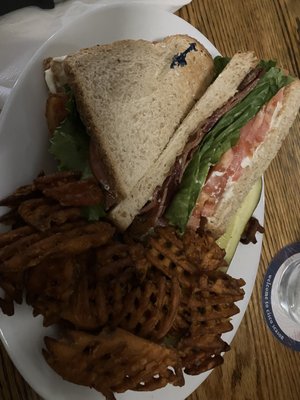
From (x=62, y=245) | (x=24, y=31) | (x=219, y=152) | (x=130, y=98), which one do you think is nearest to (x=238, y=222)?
(x=219, y=152)

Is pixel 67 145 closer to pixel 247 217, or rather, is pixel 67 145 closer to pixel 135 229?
pixel 135 229

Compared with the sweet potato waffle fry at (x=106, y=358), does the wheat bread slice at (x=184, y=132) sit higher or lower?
higher

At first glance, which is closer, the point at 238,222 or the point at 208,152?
the point at 208,152

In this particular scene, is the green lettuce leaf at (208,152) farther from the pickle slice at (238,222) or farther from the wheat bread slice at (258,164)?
the pickle slice at (238,222)

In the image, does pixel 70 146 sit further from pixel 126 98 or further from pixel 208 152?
pixel 208 152

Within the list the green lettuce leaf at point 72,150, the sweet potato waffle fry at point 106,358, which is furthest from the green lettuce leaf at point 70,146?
the sweet potato waffle fry at point 106,358

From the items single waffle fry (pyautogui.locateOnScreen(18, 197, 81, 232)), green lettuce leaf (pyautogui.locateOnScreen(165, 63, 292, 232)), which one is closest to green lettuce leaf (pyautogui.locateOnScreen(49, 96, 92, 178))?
single waffle fry (pyautogui.locateOnScreen(18, 197, 81, 232))
